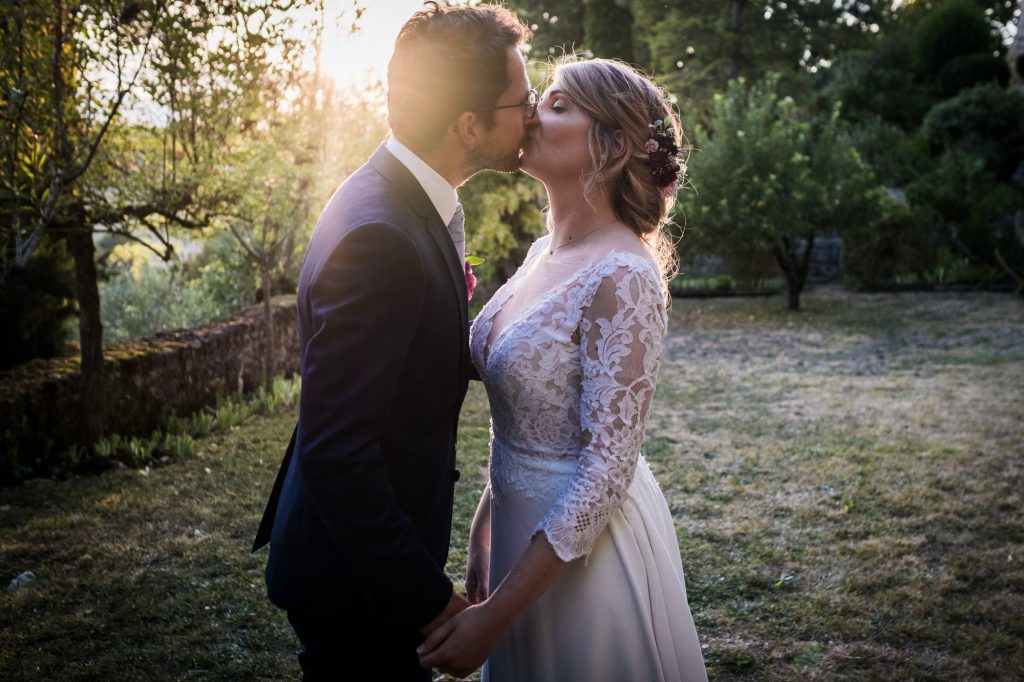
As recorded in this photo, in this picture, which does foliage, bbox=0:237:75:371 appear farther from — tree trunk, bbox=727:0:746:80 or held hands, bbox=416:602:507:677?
tree trunk, bbox=727:0:746:80

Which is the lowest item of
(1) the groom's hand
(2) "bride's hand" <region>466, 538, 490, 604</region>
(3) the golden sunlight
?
(2) "bride's hand" <region>466, 538, 490, 604</region>

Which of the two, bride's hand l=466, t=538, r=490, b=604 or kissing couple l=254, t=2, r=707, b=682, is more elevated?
kissing couple l=254, t=2, r=707, b=682

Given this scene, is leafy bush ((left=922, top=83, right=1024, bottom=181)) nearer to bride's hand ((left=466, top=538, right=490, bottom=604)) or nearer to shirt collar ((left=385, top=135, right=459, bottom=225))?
bride's hand ((left=466, top=538, right=490, bottom=604))

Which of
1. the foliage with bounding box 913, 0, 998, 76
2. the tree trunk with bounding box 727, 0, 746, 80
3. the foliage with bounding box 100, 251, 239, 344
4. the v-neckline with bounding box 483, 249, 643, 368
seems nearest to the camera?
the v-neckline with bounding box 483, 249, 643, 368

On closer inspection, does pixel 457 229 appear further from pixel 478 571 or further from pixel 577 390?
pixel 478 571

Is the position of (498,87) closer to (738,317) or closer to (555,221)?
(555,221)

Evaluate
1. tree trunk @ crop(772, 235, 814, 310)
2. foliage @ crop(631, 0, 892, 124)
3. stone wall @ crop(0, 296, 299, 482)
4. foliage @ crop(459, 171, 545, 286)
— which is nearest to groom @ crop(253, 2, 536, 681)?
Result: stone wall @ crop(0, 296, 299, 482)

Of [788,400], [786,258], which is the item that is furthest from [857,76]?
[788,400]

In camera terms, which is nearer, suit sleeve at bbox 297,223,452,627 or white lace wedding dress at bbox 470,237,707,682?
suit sleeve at bbox 297,223,452,627

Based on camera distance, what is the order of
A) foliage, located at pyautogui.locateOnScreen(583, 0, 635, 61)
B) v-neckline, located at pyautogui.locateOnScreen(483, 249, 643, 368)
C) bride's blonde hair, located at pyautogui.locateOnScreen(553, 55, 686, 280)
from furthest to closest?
foliage, located at pyautogui.locateOnScreen(583, 0, 635, 61), bride's blonde hair, located at pyautogui.locateOnScreen(553, 55, 686, 280), v-neckline, located at pyautogui.locateOnScreen(483, 249, 643, 368)

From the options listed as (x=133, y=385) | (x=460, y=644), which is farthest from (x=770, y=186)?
(x=460, y=644)

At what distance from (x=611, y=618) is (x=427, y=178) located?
1.34 meters

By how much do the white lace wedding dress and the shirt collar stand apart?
0.46m

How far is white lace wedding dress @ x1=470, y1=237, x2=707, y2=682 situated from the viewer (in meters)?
2.14
